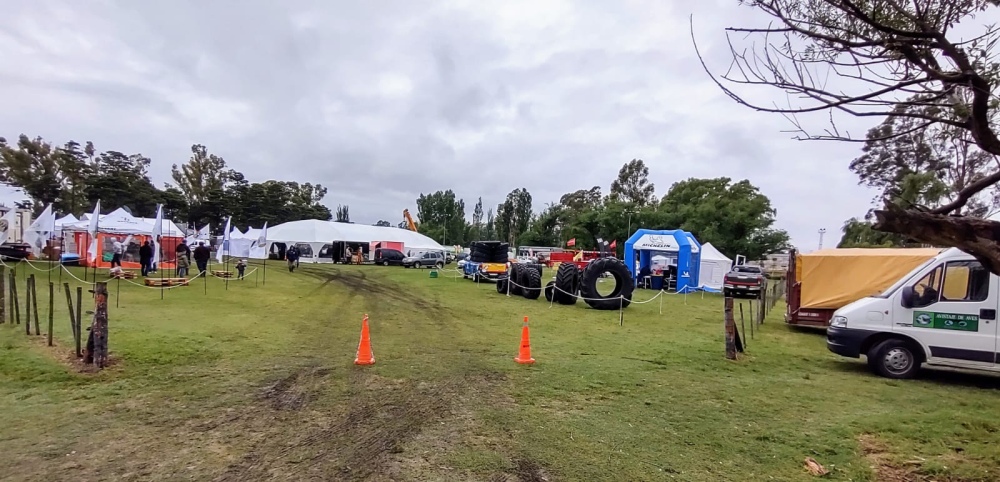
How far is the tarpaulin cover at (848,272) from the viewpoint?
43.4 ft

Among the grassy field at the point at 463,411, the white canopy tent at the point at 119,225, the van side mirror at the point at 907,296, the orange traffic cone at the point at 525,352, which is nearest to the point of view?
the grassy field at the point at 463,411

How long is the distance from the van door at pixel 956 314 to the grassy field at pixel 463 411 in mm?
555

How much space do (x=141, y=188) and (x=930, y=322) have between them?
76250 millimetres

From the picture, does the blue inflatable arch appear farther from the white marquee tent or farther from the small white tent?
the white marquee tent

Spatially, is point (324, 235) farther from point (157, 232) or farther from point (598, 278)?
point (598, 278)

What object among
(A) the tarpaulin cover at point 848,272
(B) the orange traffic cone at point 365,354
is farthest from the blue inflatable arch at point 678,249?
(B) the orange traffic cone at point 365,354

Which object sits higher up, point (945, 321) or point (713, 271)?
point (945, 321)

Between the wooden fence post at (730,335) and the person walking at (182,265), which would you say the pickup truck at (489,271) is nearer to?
the person walking at (182,265)

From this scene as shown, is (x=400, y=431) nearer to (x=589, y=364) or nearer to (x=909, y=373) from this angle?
(x=589, y=364)

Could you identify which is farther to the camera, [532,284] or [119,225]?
[119,225]

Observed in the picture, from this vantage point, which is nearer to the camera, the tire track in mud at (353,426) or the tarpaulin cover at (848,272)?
the tire track in mud at (353,426)

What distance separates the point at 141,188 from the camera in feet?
213

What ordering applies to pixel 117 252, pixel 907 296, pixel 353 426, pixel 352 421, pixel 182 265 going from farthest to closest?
pixel 117 252
pixel 182 265
pixel 907 296
pixel 352 421
pixel 353 426

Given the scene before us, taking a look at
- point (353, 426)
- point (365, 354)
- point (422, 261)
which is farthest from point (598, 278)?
point (422, 261)
